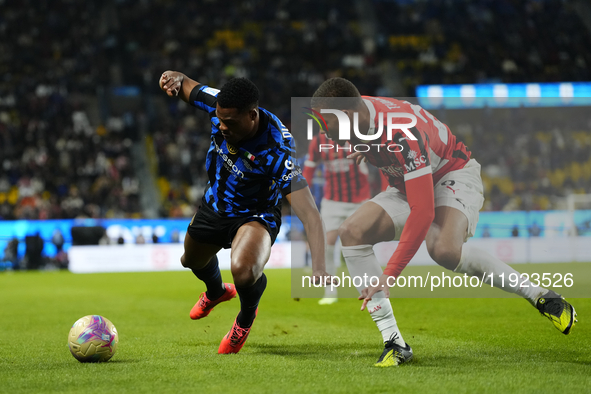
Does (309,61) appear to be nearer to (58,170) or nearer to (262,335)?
(58,170)

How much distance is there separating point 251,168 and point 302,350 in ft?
5.40

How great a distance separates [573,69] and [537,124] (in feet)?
61.1

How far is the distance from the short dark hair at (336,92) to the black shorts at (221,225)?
1074mm

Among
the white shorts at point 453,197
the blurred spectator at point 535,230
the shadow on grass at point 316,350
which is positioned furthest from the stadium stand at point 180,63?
the white shorts at point 453,197

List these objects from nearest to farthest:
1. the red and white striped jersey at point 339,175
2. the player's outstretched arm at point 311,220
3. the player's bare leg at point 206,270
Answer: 1. the player's outstretched arm at point 311,220
2. the player's bare leg at point 206,270
3. the red and white striped jersey at point 339,175

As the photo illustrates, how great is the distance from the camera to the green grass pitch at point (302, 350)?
4078 millimetres

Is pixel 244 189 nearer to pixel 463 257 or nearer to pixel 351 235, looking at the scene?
pixel 351 235

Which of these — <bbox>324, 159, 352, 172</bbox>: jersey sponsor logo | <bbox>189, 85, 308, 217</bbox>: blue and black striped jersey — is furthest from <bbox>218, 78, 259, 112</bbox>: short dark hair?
<bbox>324, 159, 352, 172</bbox>: jersey sponsor logo

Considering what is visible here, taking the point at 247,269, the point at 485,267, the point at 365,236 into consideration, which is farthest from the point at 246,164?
the point at 485,267

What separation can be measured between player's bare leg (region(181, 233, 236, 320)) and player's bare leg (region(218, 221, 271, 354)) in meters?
0.57

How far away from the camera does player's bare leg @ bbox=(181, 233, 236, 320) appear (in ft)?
18.7

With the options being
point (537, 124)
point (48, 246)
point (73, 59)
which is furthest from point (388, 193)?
point (73, 59)

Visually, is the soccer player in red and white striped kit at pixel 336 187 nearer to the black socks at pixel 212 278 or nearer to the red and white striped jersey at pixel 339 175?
the red and white striped jersey at pixel 339 175

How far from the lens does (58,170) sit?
22.3 m
